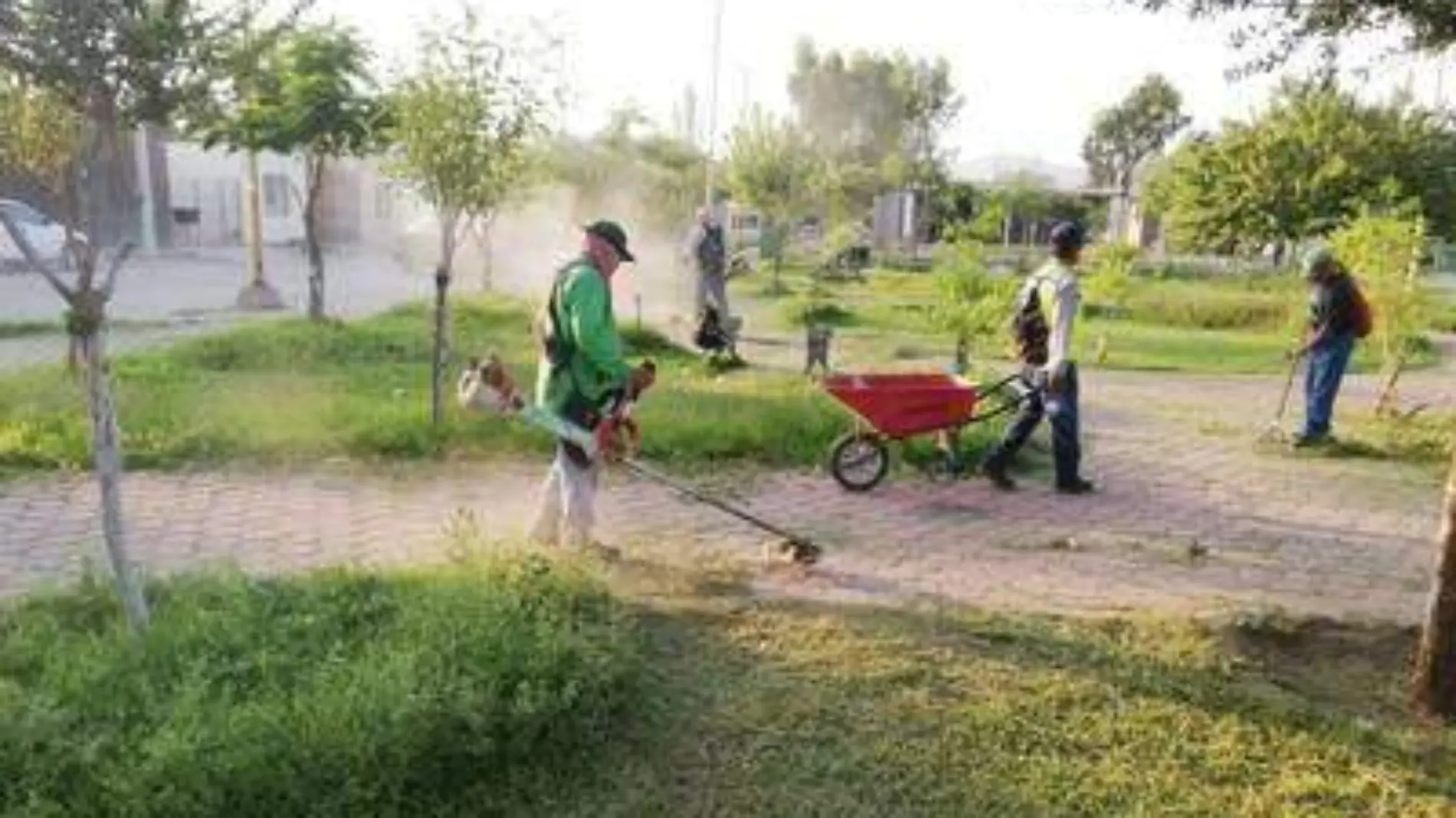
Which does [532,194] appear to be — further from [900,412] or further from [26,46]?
[26,46]

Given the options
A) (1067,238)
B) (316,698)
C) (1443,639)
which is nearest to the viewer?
(316,698)

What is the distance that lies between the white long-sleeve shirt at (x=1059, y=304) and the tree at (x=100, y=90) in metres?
5.37

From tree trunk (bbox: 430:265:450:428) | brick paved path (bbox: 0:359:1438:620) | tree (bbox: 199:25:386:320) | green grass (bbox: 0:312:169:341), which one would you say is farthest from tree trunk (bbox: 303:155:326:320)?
brick paved path (bbox: 0:359:1438:620)

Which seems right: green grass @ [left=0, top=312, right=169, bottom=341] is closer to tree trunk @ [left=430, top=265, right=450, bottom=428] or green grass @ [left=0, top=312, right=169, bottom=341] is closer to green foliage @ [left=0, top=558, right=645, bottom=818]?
tree trunk @ [left=430, top=265, right=450, bottom=428]

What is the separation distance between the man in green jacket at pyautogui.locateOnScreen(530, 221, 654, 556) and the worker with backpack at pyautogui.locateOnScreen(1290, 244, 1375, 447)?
280 inches

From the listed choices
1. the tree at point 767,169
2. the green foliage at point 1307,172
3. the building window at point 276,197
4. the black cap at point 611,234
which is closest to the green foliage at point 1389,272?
the black cap at point 611,234

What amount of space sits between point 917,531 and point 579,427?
2.36 meters

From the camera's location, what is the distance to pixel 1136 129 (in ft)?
209

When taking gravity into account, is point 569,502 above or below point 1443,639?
above

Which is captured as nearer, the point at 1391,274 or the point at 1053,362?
the point at 1053,362

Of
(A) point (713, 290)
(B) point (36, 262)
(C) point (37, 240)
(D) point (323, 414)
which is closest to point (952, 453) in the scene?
(D) point (323, 414)

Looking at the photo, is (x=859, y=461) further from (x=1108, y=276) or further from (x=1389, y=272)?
(x=1108, y=276)

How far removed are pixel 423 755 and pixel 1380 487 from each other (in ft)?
26.6

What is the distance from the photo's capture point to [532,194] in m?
21.5
